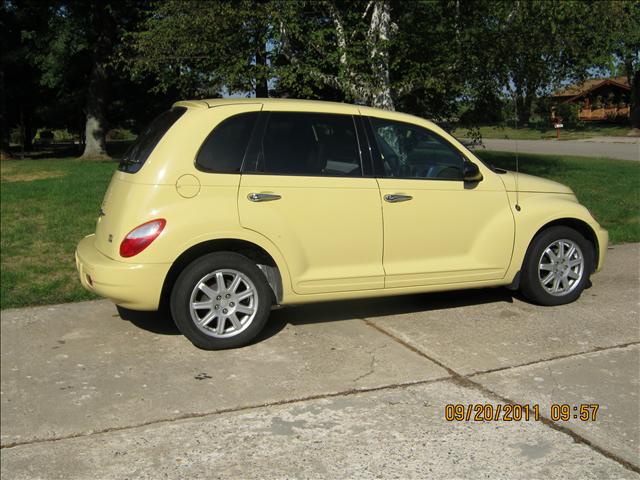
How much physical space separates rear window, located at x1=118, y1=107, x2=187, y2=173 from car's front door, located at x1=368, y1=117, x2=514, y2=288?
156 centimetres

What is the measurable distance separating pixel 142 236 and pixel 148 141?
34.1 inches

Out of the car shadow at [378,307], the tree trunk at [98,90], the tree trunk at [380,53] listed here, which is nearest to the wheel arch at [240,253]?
the car shadow at [378,307]

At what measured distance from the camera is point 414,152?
586cm

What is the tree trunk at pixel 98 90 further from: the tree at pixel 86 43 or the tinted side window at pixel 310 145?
the tinted side window at pixel 310 145

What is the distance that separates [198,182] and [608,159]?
1829 centimetres

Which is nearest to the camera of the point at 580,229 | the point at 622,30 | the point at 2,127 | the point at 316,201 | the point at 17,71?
the point at 316,201

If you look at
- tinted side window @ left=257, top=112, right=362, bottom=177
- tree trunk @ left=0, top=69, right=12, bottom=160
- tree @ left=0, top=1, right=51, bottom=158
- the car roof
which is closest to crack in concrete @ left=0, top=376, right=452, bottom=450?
tinted side window @ left=257, top=112, right=362, bottom=177

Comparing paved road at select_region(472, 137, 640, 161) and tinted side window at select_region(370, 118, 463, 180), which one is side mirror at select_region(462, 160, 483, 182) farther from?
paved road at select_region(472, 137, 640, 161)

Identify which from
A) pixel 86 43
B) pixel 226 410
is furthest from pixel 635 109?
pixel 226 410

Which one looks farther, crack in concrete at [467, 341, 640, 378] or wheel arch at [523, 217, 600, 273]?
wheel arch at [523, 217, 600, 273]

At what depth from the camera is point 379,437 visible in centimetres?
381

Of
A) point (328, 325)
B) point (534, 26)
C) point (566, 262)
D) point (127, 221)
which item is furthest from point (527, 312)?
point (534, 26)

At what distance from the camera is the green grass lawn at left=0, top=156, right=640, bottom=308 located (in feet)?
23.1

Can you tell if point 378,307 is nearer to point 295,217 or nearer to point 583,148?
point 295,217
